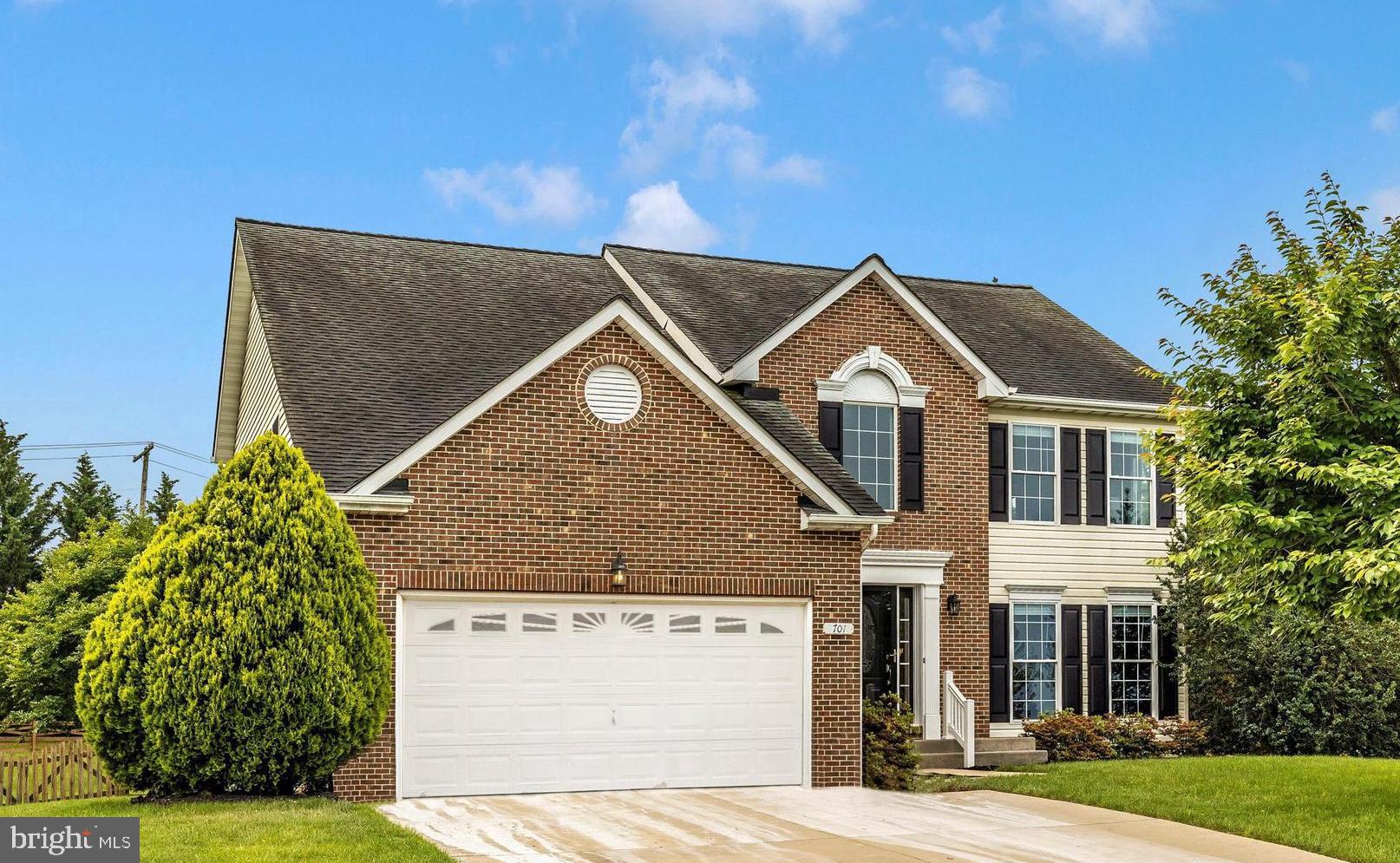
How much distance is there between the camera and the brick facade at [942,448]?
21.7 meters

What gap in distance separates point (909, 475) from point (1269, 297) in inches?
312

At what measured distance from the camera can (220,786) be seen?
1418 cm

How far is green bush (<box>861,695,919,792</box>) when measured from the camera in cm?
1762

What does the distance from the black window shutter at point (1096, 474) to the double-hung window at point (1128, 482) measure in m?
0.11

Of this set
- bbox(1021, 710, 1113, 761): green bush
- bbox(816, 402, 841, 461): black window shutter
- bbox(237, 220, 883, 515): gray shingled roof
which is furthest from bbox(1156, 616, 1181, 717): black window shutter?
bbox(237, 220, 883, 515): gray shingled roof

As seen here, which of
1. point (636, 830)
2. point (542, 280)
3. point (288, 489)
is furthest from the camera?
point (542, 280)

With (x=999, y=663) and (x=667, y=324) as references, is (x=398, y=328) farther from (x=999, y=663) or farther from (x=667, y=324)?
(x=999, y=663)

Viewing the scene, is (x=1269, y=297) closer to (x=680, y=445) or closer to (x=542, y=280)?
(x=680, y=445)

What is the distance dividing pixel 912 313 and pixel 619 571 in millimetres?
8300

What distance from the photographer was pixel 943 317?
24.8m

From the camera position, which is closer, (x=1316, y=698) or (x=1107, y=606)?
(x=1316, y=698)

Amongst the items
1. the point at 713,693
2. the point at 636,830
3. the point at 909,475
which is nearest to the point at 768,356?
the point at 909,475

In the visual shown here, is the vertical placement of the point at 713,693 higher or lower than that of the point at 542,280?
lower

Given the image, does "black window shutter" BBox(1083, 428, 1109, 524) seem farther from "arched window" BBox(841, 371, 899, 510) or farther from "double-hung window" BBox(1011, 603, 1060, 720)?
"arched window" BBox(841, 371, 899, 510)
